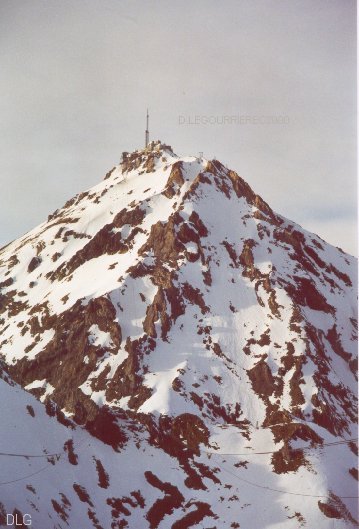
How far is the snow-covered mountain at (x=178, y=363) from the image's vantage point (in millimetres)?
78000

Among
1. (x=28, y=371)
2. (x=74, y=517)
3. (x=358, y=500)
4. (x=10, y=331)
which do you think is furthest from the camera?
(x=10, y=331)

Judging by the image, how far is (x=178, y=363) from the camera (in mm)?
108688

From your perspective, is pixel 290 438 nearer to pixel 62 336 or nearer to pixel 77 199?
pixel 62 336

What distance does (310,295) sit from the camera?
12950 cm

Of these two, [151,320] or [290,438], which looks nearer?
[290,438]

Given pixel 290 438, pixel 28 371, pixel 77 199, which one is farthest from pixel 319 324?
pixel 77 199

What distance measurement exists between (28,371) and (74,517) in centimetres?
4815

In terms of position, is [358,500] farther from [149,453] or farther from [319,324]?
[319,324]

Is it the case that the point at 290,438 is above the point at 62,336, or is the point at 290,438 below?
below

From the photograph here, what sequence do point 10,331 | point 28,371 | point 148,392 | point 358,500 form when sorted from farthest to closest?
point 10,331 < point 28,371 < point 148,392 < point 358,500

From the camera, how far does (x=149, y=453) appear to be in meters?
90.6

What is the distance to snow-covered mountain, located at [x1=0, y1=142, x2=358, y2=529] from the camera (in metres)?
78.0

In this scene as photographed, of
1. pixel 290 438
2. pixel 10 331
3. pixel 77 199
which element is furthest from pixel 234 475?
pixel 77 199

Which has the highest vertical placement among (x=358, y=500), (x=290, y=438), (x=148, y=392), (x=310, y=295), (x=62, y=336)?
(x=310, y=295)
